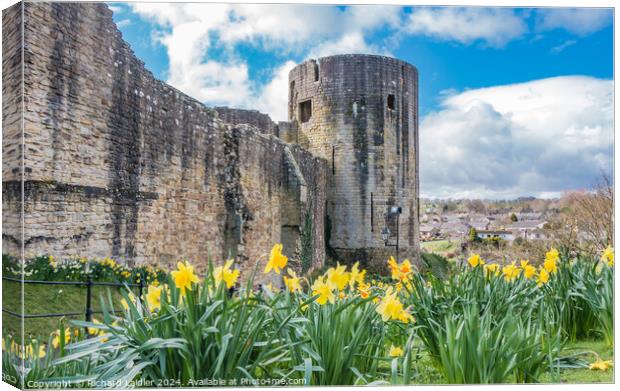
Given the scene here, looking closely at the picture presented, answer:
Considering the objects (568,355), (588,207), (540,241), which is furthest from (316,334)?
(540,241)

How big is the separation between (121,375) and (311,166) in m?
12.5

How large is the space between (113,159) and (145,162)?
0.81m

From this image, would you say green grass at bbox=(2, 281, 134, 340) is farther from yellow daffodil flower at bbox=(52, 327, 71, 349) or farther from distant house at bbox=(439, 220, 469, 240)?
distant house at bbox=(439, 220, 469, 240)

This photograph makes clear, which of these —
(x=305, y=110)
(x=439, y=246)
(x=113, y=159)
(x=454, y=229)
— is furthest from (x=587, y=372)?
(x=305, y=110)

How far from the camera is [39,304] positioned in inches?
223

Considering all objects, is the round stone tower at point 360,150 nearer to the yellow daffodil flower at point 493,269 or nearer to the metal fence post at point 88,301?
the yellow daffodil flower at point 493,269

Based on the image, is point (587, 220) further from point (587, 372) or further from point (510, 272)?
point (587, 372)

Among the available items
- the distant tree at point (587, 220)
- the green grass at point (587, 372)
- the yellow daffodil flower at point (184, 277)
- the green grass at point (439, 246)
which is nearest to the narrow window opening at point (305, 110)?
the green grass at point (439, 246)

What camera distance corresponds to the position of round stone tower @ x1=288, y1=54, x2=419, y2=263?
1677cm

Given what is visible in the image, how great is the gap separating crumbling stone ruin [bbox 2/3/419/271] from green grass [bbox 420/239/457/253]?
838mm

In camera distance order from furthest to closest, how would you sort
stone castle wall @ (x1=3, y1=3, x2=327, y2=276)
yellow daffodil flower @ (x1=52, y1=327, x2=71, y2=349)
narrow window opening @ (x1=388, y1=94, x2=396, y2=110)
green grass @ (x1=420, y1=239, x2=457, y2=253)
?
1. narrow window opening @ (x1=388, y1=94, x2=396, y2=110)
2. green grass @ (x1=420, y1=239, x2=457, y2=253)
3. stone castle wall @ (x1=3, y1=3, x2=327, y2=276)
4. yellow daffodil flower @ (x1=52, y1=327, x2=71, y2=349)

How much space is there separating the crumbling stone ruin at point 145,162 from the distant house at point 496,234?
245 cm

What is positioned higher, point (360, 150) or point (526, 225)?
point (360, 150)

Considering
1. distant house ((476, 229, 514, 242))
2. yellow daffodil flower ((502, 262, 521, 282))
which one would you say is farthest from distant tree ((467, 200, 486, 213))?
yellow daffodil flower ((502, 262, 521, 282))
